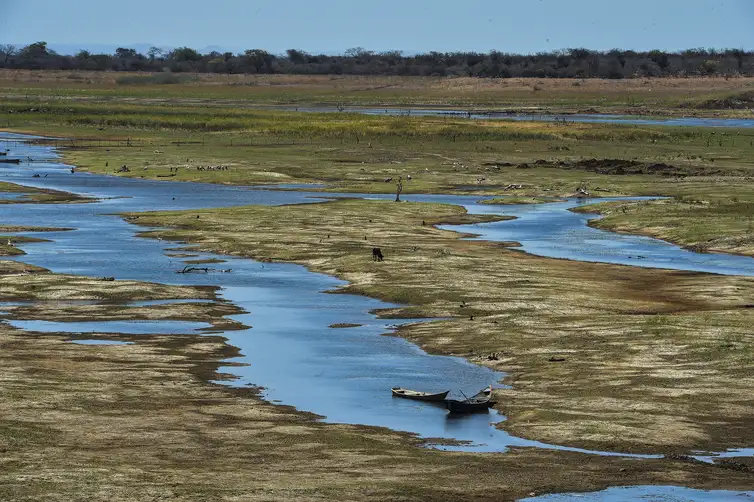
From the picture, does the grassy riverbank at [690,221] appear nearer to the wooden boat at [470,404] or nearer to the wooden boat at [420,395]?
the wooden boat at [420,395]

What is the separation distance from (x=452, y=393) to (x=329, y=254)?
29.6m

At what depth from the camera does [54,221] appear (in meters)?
84.7

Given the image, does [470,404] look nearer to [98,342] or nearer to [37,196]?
[98,342]

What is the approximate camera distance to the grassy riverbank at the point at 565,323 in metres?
36.6

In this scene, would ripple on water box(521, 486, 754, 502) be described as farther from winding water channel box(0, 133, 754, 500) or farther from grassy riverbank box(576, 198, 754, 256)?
grassy riverbank box(576, 198, 754, 256)

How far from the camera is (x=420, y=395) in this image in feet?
129

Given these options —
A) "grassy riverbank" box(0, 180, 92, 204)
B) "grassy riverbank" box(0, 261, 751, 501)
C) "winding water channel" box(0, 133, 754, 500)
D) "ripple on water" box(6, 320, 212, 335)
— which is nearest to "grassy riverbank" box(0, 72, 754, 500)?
"grassy riverbank" box(0, 261, 751, 501)

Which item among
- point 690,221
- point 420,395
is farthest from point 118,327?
point 690,221

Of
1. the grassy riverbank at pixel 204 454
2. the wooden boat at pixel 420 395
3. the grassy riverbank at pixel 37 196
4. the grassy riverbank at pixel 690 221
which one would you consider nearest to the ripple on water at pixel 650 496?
the grassy riverbank at pixel 204 454

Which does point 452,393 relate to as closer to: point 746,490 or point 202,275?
point 746,490

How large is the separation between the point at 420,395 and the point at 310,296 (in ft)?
64.2

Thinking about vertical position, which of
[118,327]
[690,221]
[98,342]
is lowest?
[118,327]

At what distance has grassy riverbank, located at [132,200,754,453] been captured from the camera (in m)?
36.6

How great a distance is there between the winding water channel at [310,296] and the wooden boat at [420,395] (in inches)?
12.5
